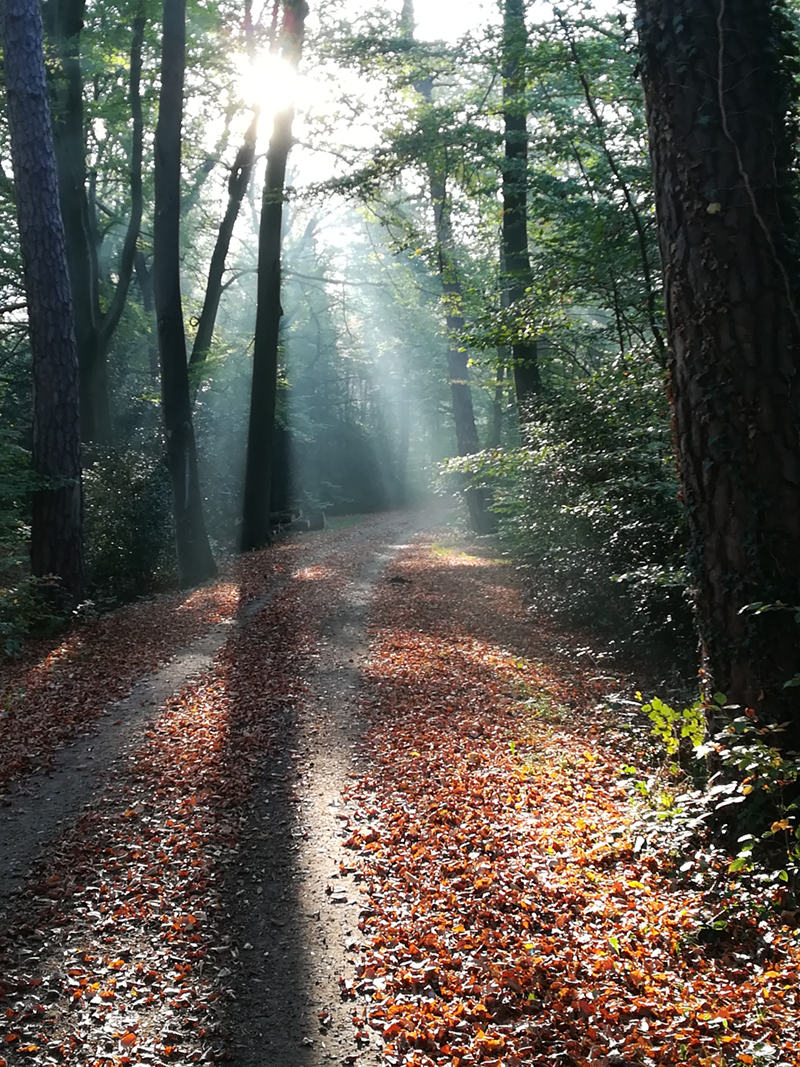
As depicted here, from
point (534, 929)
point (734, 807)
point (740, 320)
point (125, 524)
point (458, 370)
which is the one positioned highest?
point (458, 370)

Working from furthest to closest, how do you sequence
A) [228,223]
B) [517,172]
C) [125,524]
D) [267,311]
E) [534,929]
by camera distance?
[228,223] < [267,311] < [125,524] < [517,172] < [534,929]

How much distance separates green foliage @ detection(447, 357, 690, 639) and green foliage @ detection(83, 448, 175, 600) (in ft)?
19.6

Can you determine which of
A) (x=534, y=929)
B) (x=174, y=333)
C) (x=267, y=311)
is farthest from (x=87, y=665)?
(x=267, y=311)

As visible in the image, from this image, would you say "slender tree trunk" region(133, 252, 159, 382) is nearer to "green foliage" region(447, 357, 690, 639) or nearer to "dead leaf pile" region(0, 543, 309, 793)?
"dead leaf pile" region(0, 543, 309, 793)

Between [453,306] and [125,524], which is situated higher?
[453,306]

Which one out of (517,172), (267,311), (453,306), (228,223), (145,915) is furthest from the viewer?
(228,223)

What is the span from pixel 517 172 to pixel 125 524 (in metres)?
8.78

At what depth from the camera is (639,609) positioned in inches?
294

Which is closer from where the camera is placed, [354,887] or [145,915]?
[145,915]

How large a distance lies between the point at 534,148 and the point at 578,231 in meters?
3.74

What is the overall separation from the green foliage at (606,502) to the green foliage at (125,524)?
596 cm

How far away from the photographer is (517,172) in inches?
521

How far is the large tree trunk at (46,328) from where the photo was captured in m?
10.3

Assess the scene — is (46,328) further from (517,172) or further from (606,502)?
(517,172)
